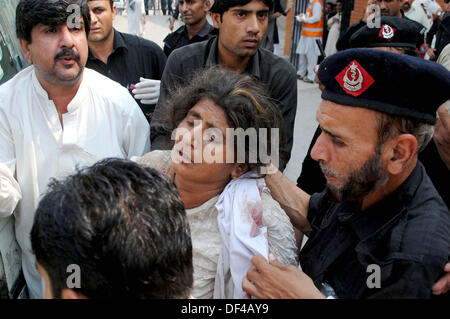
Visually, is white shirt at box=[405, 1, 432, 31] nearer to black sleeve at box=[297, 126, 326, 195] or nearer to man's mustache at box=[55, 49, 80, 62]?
black sleeve at box=[297, 126, 326, 195]

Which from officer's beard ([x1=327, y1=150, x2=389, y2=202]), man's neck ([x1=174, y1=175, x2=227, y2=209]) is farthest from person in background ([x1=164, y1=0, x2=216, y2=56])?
officer's beard ([x1=327, y1=150, x2=389, y2=202])

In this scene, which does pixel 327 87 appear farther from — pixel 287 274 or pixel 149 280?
pixel 149 280

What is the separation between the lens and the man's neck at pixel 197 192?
171 cm

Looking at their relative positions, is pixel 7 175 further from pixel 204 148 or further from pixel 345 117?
pixel 345 117

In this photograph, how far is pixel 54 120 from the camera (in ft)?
6.46

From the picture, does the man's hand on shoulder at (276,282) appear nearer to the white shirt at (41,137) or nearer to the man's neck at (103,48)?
the white shirt at (41,137)

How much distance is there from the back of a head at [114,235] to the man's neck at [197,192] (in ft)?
2.18

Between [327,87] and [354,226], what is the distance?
0.54 meters

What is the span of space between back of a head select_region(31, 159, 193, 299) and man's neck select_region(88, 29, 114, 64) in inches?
85.0

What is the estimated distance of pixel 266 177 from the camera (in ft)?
6.15

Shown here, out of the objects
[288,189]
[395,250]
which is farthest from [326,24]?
[395,250]

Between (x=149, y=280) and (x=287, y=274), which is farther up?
(x=149, y=280)

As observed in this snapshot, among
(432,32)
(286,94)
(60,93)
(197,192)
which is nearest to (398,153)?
(197,192)
